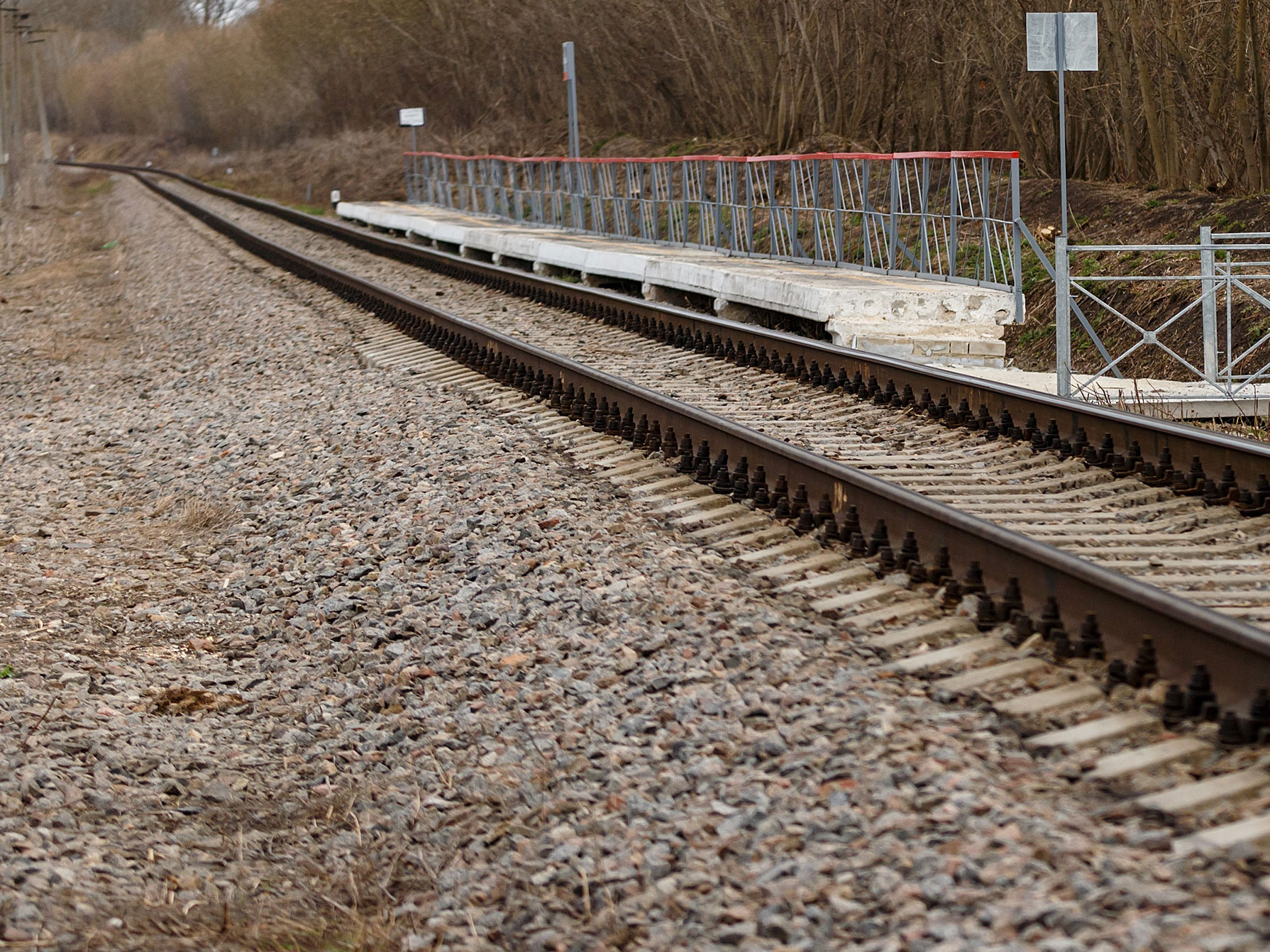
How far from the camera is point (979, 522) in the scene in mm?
5082

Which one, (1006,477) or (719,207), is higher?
(719,207)

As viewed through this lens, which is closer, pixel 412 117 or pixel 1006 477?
pixel 1006 477

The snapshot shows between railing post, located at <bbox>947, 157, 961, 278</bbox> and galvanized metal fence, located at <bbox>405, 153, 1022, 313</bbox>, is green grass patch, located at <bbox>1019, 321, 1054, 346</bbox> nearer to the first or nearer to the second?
galvanized metal fence, located at <bbox>405, 153, 1022, 313</bbox>

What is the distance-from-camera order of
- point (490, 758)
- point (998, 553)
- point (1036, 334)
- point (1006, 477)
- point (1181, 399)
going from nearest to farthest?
point (490, 758) → point (998, 553) → point (1006, 477) → point (1181, 399) → point (1036, 334)

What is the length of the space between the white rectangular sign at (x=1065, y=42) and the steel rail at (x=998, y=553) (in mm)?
3946

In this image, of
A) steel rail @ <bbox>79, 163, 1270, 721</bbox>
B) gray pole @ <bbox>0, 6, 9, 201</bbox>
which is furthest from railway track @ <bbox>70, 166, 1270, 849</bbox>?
gray pole @ <bbox>0, 6, 9, 201</bbox>

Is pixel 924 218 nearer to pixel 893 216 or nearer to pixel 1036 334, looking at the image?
pixel 893 216

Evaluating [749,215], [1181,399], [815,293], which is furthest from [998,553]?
[749,215]

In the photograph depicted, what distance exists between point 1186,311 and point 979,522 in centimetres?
436

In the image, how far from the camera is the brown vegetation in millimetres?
15922

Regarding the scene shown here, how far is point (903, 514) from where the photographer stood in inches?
221

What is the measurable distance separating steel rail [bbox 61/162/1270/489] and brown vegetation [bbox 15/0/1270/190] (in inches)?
258

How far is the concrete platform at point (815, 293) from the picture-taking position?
38.4 ft

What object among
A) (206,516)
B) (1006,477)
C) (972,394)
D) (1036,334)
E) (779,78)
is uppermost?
(779,78)
